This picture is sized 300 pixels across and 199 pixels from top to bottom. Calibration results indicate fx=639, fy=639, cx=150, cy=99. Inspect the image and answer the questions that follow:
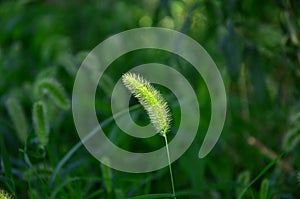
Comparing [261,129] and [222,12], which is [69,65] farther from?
[261,129]

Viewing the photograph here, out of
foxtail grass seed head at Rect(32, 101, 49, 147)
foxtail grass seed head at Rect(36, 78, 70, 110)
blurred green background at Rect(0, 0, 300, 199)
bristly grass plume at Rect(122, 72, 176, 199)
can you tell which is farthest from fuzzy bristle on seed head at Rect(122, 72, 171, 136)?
foxtail grass seed head at Rect(36, 78, 70, 110)

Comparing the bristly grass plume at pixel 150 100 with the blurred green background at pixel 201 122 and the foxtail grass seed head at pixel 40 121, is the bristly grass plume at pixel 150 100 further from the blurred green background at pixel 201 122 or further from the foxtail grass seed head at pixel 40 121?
the foxtail grass seed head at pixel 40 121

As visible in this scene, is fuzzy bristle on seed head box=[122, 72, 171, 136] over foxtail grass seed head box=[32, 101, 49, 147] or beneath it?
over

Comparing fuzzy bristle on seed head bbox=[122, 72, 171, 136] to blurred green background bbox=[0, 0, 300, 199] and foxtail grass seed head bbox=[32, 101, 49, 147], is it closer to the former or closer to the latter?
blurred green background bbox=[0, 0, 300, 199]

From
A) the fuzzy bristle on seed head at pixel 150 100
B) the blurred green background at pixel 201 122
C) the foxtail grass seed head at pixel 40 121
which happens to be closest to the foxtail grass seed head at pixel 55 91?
the blurred green background at pixel 201 122

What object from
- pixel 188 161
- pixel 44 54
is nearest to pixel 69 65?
pixel 188 161

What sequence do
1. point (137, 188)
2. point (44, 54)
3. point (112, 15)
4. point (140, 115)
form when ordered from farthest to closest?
point (112, 15)
point (44, 54)
point (140, 115)
point (137, 188)

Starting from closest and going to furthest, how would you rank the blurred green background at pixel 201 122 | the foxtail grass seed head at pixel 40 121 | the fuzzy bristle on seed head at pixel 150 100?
the fuzzy bristle on seed head at pixel 150 100 → the foxtail grass seed head at pixel 40 121 → the blurred green background at pixel 201 122

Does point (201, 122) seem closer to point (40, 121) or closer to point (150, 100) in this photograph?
point (40, 121)
